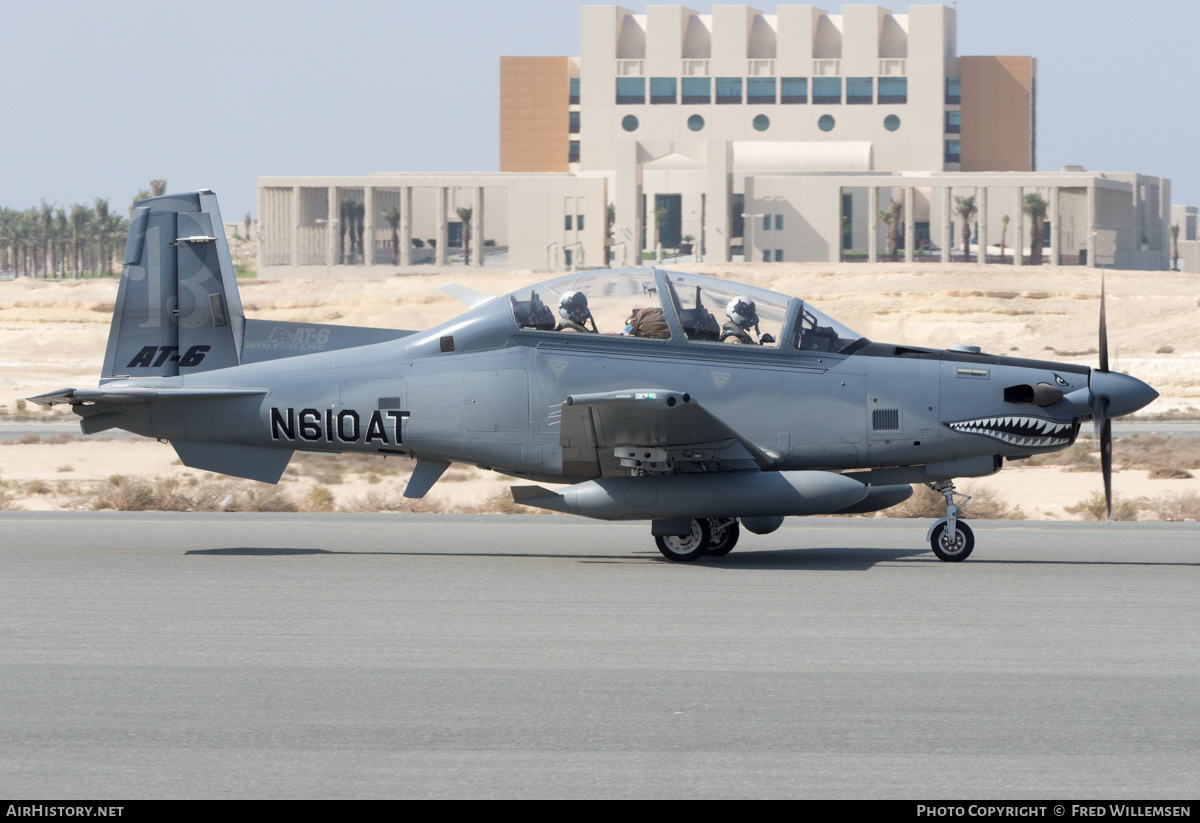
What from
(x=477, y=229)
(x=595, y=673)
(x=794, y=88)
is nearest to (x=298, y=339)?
(x=595, y=673)

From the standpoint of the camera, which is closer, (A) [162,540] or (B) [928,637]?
(B) [928,637]

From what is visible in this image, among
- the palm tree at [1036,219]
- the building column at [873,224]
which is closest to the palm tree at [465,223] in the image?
the building column at [873,224]

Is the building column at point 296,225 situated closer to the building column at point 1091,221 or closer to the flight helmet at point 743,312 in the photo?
the building column at point 1091,221

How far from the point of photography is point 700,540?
12.4 meters

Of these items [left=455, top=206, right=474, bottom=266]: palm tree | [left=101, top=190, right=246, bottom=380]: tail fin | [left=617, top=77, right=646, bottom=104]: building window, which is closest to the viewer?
[left=101, top=190, right=246, bottom=380]: tail fin

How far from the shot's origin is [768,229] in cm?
10462

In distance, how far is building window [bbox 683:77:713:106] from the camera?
125 meters

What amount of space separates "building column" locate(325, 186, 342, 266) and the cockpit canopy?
95.4 m

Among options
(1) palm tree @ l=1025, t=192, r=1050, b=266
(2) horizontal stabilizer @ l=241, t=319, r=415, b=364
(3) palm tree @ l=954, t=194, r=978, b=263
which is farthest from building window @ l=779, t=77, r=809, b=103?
(2) horizontal stabilizer @ l=241, t=319, r=415, b=364

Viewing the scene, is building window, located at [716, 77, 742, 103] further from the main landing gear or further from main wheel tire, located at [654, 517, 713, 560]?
main wheel tire, located at [654, 517, 713, 560]
